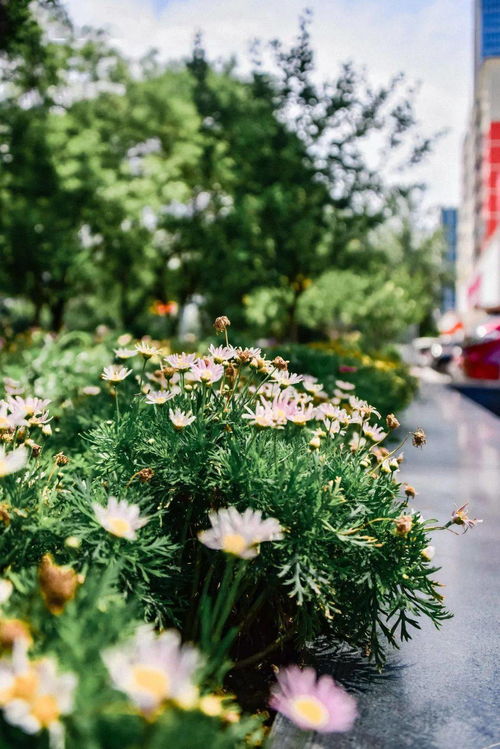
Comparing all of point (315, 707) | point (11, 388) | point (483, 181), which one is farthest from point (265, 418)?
point (483, 181)

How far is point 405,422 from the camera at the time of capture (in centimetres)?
1097

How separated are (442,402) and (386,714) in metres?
14.5

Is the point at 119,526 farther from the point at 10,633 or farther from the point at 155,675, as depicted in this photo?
the point at 155,675

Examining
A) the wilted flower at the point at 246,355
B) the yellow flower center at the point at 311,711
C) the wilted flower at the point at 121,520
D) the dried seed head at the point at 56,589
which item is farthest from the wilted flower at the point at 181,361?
the yellow flower center at the point at 311,711

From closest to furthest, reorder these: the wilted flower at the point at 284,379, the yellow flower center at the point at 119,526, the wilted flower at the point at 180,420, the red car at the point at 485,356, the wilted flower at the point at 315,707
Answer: the wilted flower at the point at 315,707, the yellow flower center at the point at 119,526, the wilted flower at the point at 180,420, the wilted flower at the point at 284,379, the red car at the point at 485,356

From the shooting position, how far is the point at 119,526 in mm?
1865

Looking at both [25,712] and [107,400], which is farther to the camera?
[107,400]

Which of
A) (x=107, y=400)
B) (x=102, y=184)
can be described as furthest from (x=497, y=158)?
(x=107, y=400)

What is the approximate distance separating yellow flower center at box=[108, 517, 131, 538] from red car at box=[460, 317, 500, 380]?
991 inches

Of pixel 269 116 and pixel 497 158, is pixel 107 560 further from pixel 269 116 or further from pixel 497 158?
pixel 497 158

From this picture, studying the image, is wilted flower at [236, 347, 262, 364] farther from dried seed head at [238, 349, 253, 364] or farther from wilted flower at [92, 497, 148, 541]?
wilted flower at [92, 497, 148, 541]

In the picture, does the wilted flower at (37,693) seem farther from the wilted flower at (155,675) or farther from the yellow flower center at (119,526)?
the yellow flower center at (119,526)

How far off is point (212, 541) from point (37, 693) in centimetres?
76

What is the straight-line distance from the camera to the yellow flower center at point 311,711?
131cm
